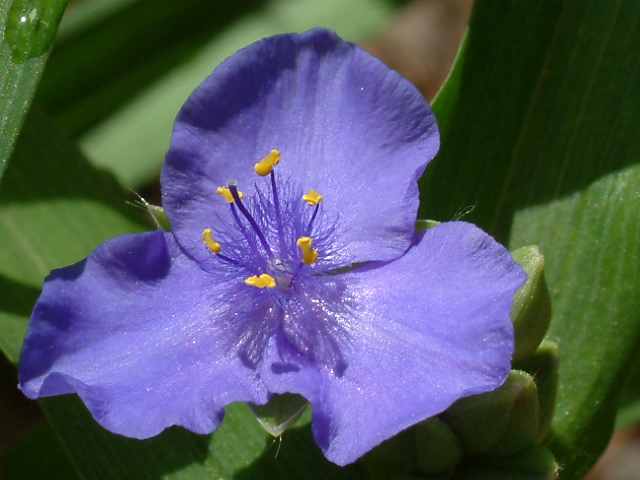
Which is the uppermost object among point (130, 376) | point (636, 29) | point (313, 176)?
point (636, 29)

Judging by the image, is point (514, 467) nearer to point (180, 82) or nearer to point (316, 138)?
point (316, 138)

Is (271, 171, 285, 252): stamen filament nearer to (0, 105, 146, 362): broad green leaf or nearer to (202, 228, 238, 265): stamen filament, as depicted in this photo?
(202, 228, 238, 265): stamen filament

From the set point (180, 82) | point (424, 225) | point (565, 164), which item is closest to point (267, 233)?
point (424, 225)

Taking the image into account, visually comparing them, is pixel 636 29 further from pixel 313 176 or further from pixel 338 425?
pixel 338 425

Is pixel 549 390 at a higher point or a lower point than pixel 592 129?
lower

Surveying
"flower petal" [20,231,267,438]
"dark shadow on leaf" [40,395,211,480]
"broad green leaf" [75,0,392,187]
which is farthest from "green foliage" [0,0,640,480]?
"broad green leaf" [75,0,392,187]

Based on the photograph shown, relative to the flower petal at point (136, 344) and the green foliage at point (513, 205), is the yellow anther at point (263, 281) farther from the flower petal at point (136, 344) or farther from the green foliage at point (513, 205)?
the green foliage at point (513, 205)

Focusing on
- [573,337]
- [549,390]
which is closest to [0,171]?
[549,390]

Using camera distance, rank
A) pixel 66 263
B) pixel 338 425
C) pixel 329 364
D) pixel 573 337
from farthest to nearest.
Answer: pixel 66 263 → pixel 573 337 → pixel 329 364 → pixel 338 425

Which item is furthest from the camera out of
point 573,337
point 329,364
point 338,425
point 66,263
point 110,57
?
point 110,57
